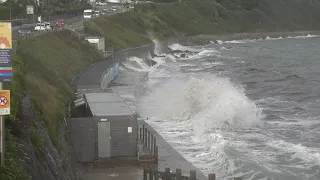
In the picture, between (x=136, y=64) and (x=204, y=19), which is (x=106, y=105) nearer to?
(x=136, y=64)

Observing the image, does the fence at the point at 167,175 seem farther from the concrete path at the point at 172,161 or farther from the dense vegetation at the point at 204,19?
the dense vegetation at the point at 204,19

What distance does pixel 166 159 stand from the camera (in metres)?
23.5

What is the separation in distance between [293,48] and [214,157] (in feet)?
287

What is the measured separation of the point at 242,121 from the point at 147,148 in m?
10.8

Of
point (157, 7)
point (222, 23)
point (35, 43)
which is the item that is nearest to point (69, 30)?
point (35, 43)

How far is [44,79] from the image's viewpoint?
2745 cm

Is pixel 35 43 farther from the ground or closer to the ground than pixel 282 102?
farther from the ground

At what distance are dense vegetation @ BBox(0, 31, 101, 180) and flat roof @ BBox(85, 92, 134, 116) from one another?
3.39ft

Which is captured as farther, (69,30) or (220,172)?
(69,30)

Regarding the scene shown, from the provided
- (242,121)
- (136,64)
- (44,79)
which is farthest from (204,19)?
(44,79)

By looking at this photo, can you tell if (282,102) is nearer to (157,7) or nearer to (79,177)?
(79,177)

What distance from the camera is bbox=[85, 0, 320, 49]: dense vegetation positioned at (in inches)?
3189

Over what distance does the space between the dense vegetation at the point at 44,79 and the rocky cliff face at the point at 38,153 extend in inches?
5.5

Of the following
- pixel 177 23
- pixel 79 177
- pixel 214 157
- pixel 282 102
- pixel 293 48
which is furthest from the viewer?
pixel 177 23
